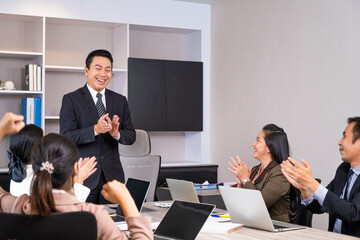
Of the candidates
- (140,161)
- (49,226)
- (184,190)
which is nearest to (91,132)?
(184,190)

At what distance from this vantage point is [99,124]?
3.27 m

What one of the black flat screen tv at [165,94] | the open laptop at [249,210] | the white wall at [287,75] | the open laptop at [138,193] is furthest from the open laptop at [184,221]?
the black flat screen tv at [165,94]

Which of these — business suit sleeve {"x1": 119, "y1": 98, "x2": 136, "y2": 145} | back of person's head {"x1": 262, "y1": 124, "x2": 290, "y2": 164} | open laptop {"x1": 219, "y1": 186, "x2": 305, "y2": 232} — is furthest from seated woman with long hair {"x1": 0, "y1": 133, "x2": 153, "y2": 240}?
back of person's head {"x1": 262, "y1": 124, "x2": 290, "y2": 164}

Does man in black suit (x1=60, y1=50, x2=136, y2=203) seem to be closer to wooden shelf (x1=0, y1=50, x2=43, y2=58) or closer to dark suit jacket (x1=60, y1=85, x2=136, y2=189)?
dark suit jacket (x1=60, y1=85, x2=136, y2=189)

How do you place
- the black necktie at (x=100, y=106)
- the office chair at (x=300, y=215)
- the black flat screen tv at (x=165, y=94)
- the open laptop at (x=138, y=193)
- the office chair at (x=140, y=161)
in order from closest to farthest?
the open laptop at (x=138, y=193) → the office chair at (x=300, y=215) → the black necktie at (x=100, y=106) → the office chair at (x=140, y=161) → the black flat screen tv at (x=165, y=94)

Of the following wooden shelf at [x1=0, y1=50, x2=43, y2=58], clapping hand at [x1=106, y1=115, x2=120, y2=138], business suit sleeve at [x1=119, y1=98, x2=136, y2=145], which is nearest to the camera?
clapping hand at [x1=106, y1=115, x2=120, y2=138]

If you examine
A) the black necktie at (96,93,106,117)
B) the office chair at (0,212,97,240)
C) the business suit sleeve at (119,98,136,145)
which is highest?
the black necktie at (96,93,106,117)

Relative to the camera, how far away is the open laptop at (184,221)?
229cm

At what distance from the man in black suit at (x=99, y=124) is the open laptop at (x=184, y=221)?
998mm

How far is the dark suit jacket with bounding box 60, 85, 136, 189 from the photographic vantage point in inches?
134

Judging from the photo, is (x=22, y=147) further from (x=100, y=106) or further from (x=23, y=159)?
(x=100, y=106)

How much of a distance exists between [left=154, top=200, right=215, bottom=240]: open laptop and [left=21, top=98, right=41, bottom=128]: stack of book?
3539 mm

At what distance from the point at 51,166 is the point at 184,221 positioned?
0.87 meters

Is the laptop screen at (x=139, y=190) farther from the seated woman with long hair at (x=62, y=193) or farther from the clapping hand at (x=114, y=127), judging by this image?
the seated woman with long hair at (x=62, y=193)
